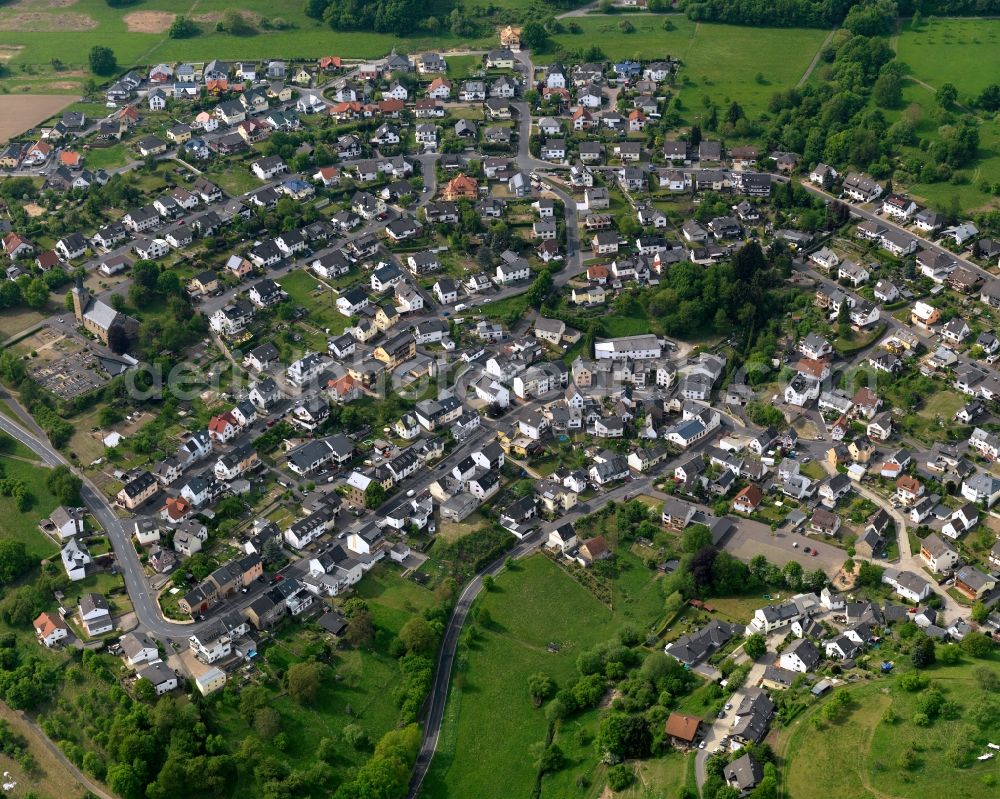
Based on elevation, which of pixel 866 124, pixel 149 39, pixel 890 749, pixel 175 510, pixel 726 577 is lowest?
pixel 175 510

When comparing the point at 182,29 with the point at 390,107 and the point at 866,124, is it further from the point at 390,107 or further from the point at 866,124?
the point at 866,124

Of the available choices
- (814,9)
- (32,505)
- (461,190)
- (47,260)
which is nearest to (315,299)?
(461,190)

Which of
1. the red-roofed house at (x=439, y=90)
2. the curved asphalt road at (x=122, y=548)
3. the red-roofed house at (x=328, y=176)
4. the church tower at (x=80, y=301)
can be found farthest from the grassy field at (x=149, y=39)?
the curved asphalt road at (x=122, y=548)

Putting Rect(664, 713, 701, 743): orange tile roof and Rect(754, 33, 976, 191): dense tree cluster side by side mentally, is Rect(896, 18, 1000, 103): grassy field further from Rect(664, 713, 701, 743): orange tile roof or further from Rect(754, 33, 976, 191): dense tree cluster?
Rect(664, 713, 701, 743): orange tile roof

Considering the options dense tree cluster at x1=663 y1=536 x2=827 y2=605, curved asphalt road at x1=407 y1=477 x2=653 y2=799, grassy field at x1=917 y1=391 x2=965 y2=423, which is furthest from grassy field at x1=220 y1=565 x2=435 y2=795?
grassy field at x1=917 y1=391 x2=965 y2=423

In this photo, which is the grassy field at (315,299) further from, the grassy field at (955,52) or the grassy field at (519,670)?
the grassy field at (955,52)
